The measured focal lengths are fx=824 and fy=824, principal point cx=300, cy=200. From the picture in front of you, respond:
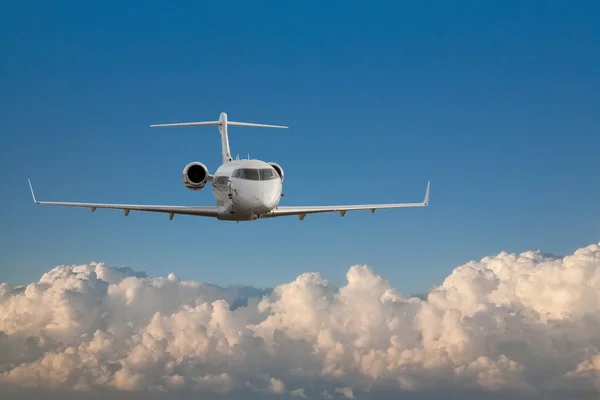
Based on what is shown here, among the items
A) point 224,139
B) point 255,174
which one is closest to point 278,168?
point 255,174

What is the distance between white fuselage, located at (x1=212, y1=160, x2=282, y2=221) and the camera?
50.0 metres

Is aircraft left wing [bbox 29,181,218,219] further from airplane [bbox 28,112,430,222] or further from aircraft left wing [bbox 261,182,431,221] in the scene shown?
aircraft left wing [bbox 261,182,431,221]

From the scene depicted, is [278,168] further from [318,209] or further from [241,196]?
[241,196]

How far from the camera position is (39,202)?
2355 inches

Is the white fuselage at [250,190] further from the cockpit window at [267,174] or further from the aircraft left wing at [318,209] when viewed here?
the aircraft left wing at [318,209]

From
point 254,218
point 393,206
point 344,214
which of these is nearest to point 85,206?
point 254,218

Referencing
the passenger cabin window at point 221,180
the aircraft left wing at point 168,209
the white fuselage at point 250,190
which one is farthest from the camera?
the aircraft left wing at point 168,209

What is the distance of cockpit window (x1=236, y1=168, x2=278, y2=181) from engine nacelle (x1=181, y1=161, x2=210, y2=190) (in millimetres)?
6841

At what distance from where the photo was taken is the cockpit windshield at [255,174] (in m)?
50.4

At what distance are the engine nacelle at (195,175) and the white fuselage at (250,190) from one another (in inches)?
195

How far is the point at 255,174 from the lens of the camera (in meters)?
50.4

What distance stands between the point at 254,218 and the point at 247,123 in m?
23.1

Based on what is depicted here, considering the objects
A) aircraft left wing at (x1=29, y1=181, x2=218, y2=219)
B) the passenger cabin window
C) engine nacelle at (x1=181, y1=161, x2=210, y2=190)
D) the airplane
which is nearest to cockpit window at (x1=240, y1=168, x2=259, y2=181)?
the airplane

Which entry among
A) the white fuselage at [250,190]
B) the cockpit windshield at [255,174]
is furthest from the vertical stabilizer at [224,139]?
the cockpit windshield at [255,174]
